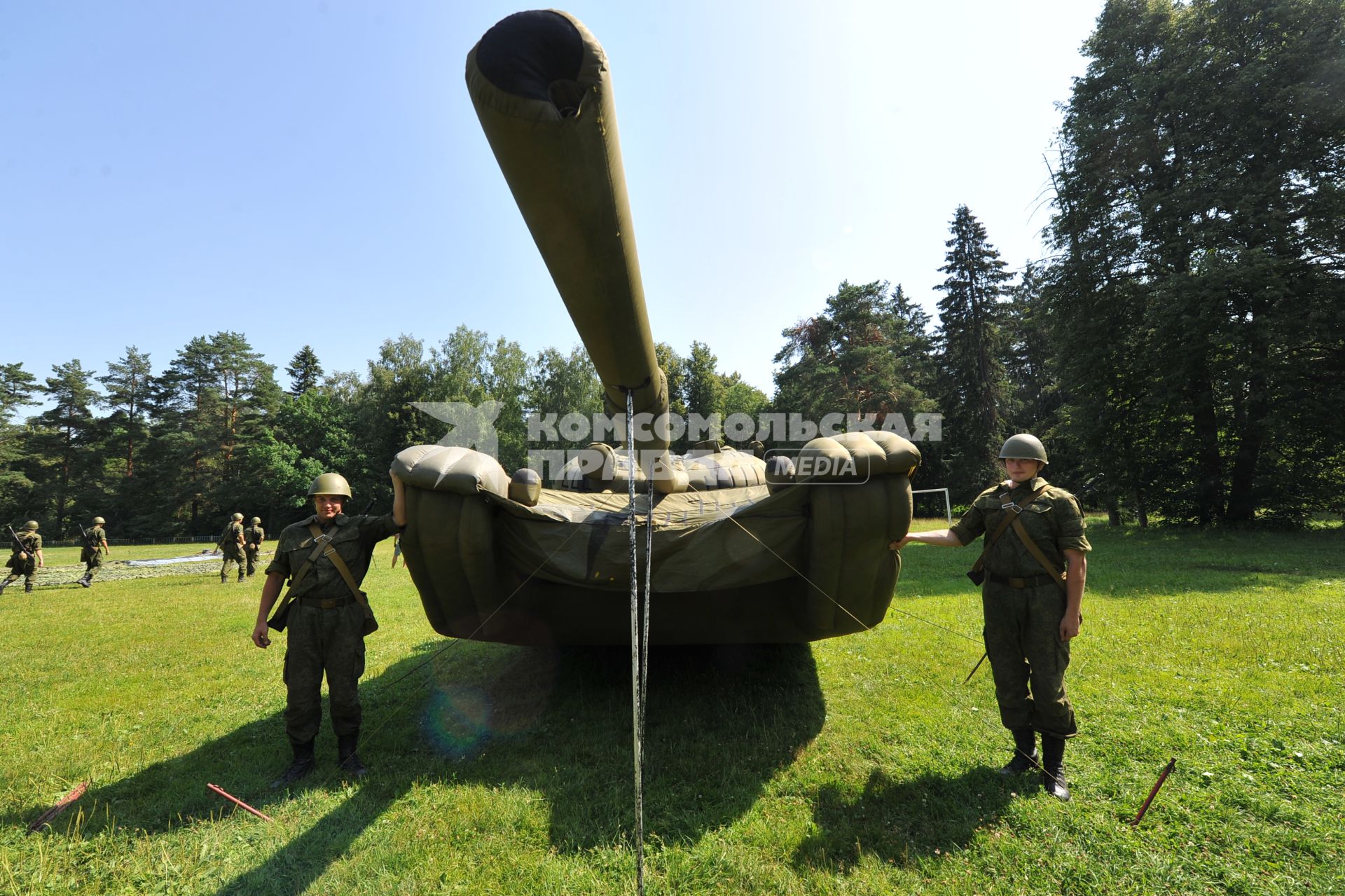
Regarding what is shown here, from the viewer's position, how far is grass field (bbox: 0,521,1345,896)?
2393 mm

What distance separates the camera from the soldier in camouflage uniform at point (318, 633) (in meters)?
3.22

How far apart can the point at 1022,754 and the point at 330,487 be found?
4.14m

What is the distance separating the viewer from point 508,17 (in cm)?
146

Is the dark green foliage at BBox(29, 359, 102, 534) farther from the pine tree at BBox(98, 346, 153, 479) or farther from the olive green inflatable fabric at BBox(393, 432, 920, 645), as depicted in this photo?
the olive green inflatable fabric at BBox(393, 432, 920, 645)

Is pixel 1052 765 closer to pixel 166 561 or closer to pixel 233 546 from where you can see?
pixel 233 546

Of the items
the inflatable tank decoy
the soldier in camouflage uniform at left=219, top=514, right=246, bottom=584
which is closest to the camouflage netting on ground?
the soldier in camouflage uniform at left=219, top=514, right=246, bottom=584

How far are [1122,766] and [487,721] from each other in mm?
3770

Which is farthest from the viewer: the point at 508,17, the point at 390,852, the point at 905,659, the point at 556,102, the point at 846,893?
the point at 905,659

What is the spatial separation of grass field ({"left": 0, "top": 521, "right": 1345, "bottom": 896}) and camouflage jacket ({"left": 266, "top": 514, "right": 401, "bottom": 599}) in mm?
1021

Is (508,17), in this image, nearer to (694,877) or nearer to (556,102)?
(556,102)

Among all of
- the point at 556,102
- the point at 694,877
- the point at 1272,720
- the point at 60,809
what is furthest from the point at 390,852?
the point at 1272,720

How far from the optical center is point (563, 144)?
5.10 feet

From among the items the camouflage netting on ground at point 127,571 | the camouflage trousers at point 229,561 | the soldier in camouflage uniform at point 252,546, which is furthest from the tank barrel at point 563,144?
the camouflage netting on ground at point 127,571

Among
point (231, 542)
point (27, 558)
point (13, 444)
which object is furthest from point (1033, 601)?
point (13, 444)
